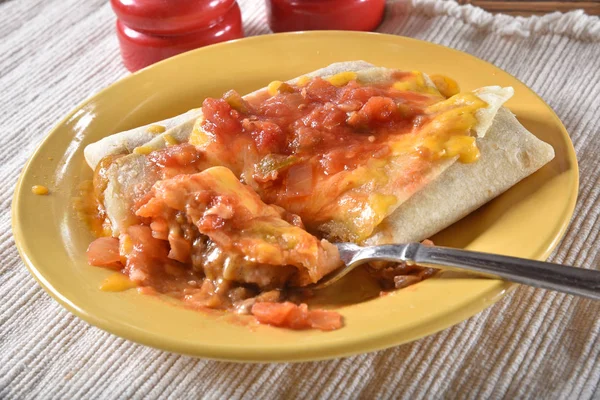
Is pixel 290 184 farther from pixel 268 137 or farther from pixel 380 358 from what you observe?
pixel 380 358

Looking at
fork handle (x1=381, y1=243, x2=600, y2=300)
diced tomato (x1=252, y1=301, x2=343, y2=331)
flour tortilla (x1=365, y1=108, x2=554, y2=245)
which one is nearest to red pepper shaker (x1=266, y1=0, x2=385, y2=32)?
flour tortilla (x1=365, y1=108, x2=554, y2=245)

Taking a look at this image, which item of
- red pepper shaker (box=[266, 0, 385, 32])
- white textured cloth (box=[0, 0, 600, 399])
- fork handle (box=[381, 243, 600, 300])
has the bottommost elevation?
white textured cloth (box=[0, 0, 600, 399])

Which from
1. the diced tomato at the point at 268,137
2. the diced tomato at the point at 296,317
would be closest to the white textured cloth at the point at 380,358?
the diced tomato at the point at 296,317

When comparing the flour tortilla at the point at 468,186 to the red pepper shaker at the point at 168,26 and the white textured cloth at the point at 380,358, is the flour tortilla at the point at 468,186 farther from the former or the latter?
the red pepper shaker at the point at 168,26

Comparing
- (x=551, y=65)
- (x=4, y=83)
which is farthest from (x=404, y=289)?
(x=4, y=83)

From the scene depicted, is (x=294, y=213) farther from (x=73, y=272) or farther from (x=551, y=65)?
(x=551, y=65)

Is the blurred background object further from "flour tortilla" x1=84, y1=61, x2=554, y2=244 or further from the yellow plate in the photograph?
"flour tortilla" x1=84, y1=61, x2=554, y2=244
